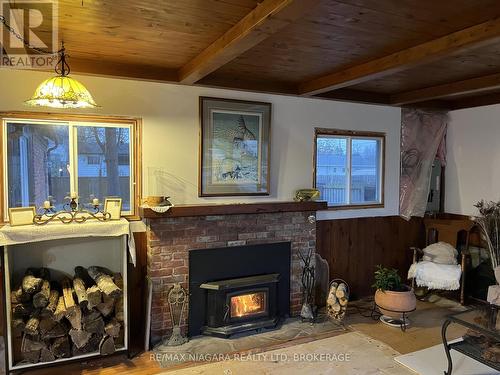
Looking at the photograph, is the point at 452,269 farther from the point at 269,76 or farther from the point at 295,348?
the point at 269,76

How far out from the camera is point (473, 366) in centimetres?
295

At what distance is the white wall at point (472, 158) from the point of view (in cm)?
444

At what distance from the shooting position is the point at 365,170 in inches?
177

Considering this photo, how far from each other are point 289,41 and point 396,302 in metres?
2.66

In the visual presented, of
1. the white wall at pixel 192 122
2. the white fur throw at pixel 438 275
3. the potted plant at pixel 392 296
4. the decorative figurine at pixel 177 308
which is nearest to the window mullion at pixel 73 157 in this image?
the white wall at pixel 192 122

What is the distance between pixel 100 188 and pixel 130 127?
0.58m

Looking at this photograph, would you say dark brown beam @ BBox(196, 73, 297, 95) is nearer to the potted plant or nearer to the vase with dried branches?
the potted plant

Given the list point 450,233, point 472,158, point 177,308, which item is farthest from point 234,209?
point 472,158

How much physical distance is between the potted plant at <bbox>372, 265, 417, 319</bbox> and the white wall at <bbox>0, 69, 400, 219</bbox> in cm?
87

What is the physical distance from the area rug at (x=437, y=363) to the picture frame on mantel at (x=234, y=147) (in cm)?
194

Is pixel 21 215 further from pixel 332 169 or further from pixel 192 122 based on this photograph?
pixel 332 169

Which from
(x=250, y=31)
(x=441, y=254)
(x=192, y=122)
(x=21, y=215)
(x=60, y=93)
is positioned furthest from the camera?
(x=441, y=254)

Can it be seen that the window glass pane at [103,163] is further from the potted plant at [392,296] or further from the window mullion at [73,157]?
the potted plant at [392,296]

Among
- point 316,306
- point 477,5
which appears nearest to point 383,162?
point 316,306
